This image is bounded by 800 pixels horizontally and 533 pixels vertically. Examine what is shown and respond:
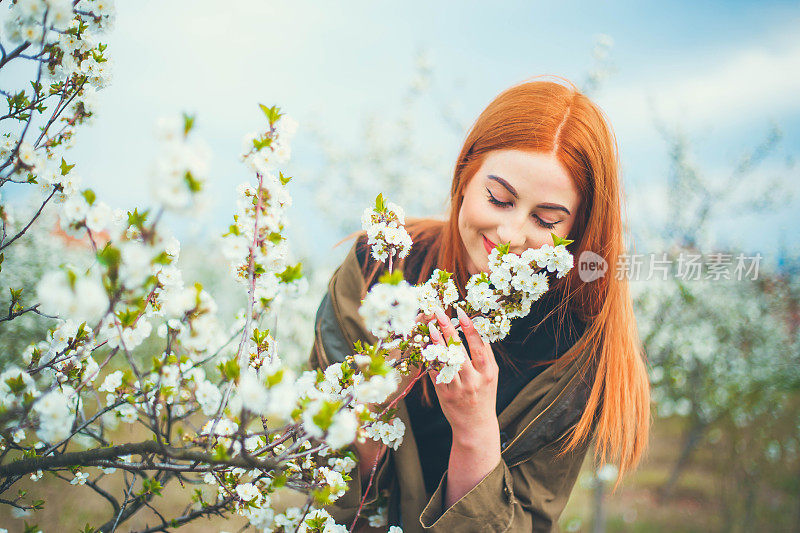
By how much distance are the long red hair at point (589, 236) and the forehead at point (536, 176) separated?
38 mm

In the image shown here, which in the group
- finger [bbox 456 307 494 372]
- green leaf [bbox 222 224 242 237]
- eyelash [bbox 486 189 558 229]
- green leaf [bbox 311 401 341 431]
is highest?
eyelash [bbox 486 189 558 229]

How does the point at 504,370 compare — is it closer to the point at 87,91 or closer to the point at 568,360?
the point at 568,360

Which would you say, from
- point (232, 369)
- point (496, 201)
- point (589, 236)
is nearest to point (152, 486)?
point (232, 369)

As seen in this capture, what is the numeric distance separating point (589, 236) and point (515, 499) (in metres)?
1.05

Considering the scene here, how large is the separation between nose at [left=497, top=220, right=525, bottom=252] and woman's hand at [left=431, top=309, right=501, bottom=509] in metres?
A: 0.37

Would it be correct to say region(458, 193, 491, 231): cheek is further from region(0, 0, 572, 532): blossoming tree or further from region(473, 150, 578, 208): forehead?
region(0, 0, 572, 532): blossoming tree

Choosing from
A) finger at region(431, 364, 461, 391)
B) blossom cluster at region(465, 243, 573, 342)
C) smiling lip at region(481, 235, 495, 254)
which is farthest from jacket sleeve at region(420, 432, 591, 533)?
smiling lip at region(481, 235, 495, 254)

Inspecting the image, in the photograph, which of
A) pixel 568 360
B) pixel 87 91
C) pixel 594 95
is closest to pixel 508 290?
pixel 568 360

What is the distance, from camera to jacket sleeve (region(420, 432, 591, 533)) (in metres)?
1.68

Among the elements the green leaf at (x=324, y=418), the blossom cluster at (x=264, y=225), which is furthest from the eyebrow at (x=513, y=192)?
the green leaf at (x=324, y=418)

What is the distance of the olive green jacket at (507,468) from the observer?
5.60 feet

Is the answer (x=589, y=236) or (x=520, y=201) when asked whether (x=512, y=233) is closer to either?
(x=520, y=201)

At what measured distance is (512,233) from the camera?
1661 millimetres

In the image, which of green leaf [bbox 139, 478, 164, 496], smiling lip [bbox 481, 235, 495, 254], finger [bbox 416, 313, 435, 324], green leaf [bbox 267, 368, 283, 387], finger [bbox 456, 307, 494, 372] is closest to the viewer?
green leaf [bbox 267, 368, 283, 387]
